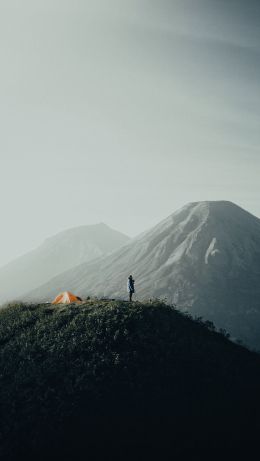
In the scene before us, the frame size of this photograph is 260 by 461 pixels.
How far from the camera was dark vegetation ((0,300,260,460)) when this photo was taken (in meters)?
15.5

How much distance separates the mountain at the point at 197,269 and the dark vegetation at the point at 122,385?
234 feet

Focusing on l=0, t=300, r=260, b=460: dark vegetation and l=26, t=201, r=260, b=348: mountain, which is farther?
l=26, t=201, r=260, b=348: mountain

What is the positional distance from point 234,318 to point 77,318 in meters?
86.2

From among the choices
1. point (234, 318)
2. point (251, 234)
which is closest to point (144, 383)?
point (234, 318)

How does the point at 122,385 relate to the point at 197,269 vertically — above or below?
above

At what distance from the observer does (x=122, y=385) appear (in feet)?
59.1

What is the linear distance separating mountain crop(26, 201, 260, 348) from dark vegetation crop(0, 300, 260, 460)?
71204 millimetres

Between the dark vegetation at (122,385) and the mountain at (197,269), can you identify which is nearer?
the dark vegetation at (122,385)

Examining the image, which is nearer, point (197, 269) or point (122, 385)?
point (122, 385)

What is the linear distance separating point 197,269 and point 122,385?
4351 inches

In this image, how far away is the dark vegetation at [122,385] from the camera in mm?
15547

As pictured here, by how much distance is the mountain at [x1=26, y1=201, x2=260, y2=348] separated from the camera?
107000 millimetres

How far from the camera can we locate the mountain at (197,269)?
107 meters

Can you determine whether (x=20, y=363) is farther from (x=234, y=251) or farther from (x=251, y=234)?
(x=251, y=234)
